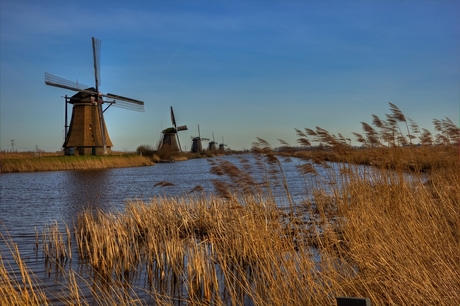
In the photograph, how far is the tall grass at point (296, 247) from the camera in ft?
9.70

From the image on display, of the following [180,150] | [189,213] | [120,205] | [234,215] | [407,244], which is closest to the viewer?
[407,244]

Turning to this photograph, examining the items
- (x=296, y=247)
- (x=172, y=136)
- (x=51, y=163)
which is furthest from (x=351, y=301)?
(x=172, y=136)

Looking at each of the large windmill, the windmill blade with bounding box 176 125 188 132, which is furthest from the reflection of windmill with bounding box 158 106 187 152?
the large windmill

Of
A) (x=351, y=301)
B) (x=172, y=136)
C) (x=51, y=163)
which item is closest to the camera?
(x=351, y=301)

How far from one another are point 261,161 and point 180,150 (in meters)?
46.5

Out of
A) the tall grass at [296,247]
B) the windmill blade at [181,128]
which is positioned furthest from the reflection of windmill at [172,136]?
the tall grass at [296,247]

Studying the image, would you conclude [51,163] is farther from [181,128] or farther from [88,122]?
[181,128]

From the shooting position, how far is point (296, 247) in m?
4.89

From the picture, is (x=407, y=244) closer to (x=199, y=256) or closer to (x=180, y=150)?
(x=199, y=256)

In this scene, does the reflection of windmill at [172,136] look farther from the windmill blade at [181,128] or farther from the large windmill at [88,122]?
the large windmill at [88,122]

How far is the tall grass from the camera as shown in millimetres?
2955

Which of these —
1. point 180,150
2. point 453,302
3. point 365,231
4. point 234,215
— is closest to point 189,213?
point 234,215

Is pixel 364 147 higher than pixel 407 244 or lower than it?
higher

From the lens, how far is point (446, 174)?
265 inches
